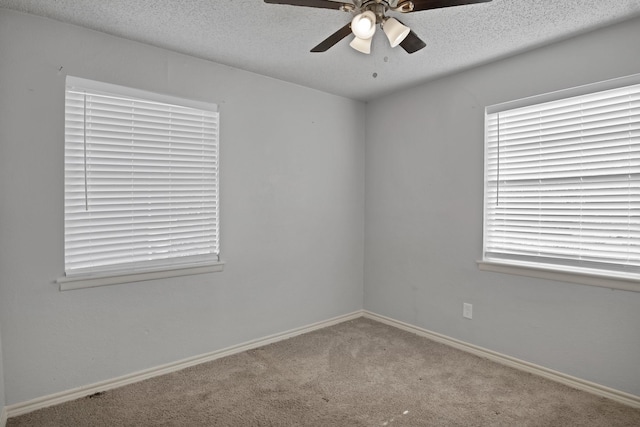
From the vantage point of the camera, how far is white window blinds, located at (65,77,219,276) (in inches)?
94.4

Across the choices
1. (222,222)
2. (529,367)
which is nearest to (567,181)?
(529,367)

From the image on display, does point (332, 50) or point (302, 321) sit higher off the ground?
point (332, 50)

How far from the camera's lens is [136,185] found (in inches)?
102

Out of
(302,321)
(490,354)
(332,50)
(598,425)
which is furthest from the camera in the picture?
(302,321)

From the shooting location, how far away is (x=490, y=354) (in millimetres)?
3000

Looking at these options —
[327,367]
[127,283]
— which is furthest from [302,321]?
[127,283]

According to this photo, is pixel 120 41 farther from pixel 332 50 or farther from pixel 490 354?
pixel 490 354

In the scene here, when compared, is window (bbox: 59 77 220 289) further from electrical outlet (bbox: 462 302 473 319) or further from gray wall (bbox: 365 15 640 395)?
electrical outlet (bbox: 462 302 473 319)

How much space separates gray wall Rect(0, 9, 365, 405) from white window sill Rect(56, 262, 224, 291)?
0.05m

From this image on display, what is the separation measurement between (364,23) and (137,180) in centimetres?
189

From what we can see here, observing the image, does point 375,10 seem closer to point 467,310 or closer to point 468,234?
point 468,234

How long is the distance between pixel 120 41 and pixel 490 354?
3.70 m

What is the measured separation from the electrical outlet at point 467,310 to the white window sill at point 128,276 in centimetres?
213

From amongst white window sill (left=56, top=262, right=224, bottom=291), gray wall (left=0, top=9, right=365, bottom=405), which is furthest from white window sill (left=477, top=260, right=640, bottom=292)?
white window sill (left=56, top=262, right=224, bottom=291)
